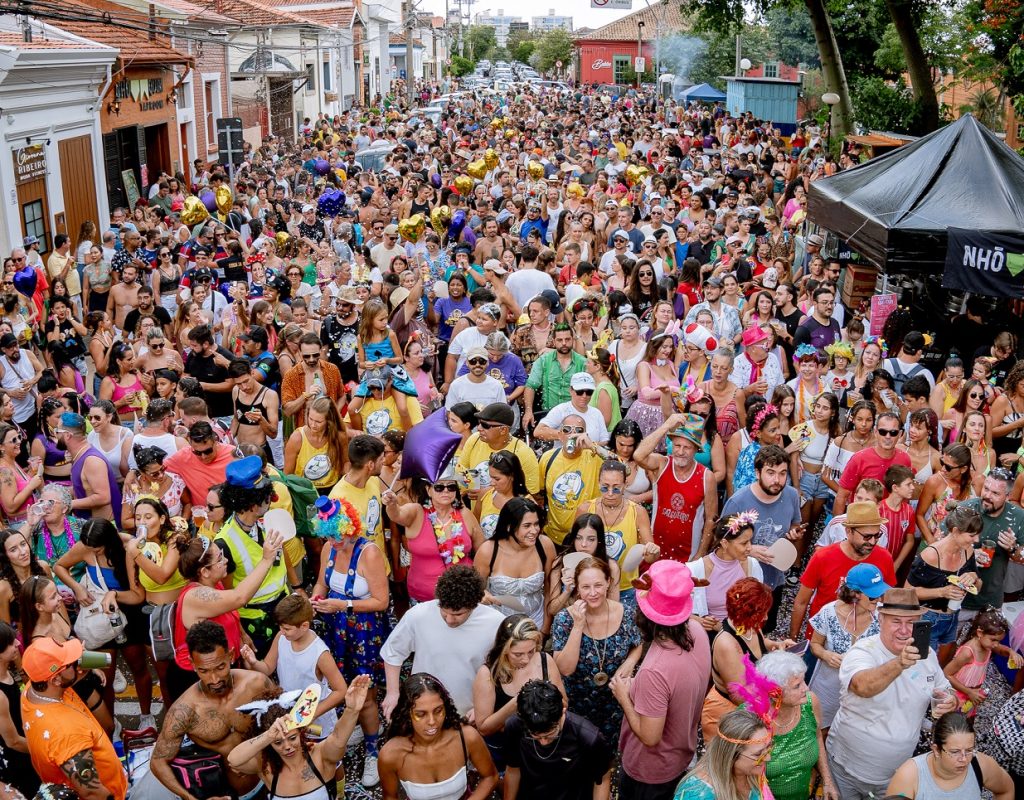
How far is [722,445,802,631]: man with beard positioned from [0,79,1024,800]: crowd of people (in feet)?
0.07

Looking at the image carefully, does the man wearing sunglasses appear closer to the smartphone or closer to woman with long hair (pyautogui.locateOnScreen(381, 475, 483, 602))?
the smartphone

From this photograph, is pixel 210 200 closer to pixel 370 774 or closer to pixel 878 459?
pixel 878 459

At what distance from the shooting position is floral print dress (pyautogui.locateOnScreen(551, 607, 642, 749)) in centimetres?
446

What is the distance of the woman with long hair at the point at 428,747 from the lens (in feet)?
12.9

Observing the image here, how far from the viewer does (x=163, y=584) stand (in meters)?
5.08

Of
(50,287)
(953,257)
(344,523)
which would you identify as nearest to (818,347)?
(953,257)

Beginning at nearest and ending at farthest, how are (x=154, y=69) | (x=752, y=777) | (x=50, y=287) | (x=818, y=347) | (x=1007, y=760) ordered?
(x=752, y=777) < (x=1007, y=760) < (x=818, y=347) < (x=50, y=287) < (x=154, y=69)

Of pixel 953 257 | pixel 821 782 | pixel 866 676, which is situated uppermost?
pixel 953 257

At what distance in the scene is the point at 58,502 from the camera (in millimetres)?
5391

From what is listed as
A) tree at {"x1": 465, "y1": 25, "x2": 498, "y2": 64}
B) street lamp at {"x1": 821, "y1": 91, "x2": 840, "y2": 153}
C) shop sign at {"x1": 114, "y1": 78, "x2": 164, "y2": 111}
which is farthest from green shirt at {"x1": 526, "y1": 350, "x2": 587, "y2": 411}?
tree at {"x1": 465, "y1": 25, "x2": 498, "y2": 64}

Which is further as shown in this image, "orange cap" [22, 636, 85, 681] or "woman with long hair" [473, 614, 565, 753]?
"woman with long hair" [473, 614, 565, 753]

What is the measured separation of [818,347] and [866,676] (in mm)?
4767

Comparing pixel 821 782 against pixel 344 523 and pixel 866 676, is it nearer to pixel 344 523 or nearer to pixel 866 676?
pixel 866 676

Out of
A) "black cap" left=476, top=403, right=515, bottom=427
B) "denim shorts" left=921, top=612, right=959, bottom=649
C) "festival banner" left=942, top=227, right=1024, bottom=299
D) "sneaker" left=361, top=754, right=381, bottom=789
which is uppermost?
"festival banner" left=942, top=227, right=1024, bottom=299
